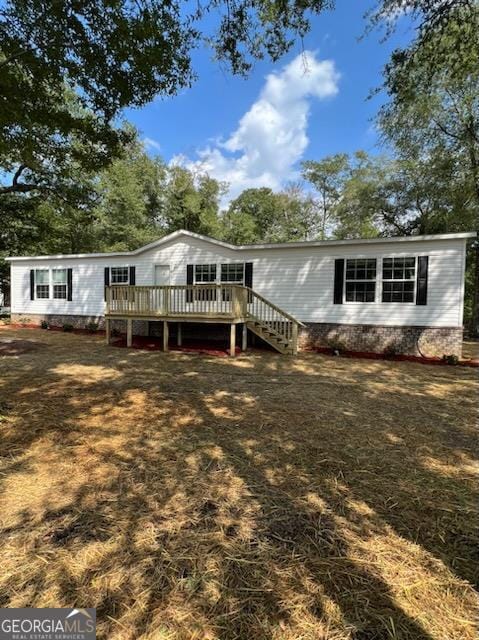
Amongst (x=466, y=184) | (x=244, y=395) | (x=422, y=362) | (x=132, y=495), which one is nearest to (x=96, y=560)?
(x=132, y=495)

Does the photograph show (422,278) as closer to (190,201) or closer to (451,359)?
(451,359)

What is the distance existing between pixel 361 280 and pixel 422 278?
5.50 feet

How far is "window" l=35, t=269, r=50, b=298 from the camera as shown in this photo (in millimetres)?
15219

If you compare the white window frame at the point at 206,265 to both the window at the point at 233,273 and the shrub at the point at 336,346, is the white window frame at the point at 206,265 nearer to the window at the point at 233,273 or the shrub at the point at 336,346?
the window at the point at 233,273

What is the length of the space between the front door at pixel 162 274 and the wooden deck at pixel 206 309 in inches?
59.2

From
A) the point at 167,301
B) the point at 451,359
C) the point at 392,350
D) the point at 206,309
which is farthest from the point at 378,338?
the point at 167,301

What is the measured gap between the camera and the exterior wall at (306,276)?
30.9ft

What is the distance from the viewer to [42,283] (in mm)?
15344

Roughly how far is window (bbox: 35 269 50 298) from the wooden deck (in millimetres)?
6009

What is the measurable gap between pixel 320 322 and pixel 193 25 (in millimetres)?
8216

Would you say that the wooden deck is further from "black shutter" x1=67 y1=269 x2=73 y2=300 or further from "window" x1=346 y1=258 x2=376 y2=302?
"black shutter" x1=67 y1=269 x2=73 y2=300

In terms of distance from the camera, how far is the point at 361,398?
534 centimetres

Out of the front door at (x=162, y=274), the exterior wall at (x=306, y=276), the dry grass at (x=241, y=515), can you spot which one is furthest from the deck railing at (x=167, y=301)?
the dry grass at (x=241, y=515)

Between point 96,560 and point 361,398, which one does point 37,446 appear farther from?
point 361,398
